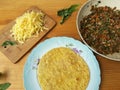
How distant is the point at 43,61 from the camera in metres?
0.98

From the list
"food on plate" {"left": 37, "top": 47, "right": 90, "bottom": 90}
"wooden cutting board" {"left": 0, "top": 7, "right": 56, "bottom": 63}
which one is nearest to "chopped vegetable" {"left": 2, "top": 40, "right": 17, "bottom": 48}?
"wooden cutting board" {"left": 0, "top": 7, "right": 56, "bottom": 63}

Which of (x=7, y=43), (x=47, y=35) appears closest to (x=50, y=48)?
(x=47, y=35)

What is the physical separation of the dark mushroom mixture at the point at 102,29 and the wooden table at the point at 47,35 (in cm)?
5

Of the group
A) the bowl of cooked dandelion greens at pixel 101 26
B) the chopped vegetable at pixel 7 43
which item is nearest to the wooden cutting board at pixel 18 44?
the chopped vegetable at pixel 7 43

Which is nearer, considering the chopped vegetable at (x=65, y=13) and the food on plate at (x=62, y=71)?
the food on plate at (x=62, y=71)

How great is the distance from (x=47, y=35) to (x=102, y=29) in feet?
0.87

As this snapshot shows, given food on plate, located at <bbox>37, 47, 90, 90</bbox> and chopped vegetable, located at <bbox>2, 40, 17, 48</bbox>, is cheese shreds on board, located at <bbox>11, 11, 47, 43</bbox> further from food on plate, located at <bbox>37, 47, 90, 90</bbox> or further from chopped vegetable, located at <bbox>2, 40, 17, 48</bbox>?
food on plate, located at <bbox>37, 47, 90, 90</bbox>

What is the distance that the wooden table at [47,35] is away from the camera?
3.14ft

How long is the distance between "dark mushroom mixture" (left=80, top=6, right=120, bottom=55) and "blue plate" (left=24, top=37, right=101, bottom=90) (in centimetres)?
5

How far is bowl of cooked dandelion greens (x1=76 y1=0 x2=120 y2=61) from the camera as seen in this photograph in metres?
1.00

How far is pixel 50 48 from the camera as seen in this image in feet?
3.34

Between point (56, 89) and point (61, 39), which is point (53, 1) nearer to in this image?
point (61, 39)

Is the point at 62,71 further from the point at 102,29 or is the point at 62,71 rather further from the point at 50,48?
the point at 102,29

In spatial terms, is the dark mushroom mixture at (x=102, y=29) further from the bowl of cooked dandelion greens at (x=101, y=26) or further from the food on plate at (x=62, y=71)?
the food on plate at (x=62, y=71)
